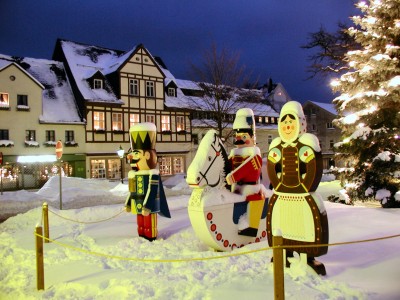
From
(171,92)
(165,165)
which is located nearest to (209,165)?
(165,165)

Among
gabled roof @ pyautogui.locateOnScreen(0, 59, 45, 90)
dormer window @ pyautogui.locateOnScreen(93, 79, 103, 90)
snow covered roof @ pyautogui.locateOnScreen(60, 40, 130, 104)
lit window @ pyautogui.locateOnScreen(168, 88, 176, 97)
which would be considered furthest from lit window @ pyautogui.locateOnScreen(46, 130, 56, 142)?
lit window @ pyautogui.locateOnScreen(168, 88, 176, 97)

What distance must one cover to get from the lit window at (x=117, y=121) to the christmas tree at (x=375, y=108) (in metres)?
21.3

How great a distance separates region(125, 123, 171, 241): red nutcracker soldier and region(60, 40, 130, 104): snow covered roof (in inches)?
827

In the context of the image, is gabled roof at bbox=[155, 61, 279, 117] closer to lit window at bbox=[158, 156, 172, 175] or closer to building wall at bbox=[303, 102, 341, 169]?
lit window at bbox=[158, 156, 172, 175]

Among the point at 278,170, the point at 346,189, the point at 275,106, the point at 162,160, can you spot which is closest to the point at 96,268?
the point at 278,170

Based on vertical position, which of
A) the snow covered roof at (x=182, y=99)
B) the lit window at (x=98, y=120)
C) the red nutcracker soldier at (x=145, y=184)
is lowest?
the red nutcracker soldier at (x=145, y=184)

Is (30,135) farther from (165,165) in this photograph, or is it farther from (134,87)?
(165,165)

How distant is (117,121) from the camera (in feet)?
101

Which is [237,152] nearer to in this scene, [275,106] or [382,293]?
[382,293]

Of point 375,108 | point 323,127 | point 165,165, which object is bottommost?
point 165,165

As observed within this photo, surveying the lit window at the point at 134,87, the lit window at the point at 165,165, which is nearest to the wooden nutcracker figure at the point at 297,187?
the lit window at the point at 134,87

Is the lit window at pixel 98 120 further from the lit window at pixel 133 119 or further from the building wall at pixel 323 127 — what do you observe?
the building wall at pixel 323 127

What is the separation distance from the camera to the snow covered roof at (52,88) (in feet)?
91.6

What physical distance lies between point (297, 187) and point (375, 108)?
6.62 metres
